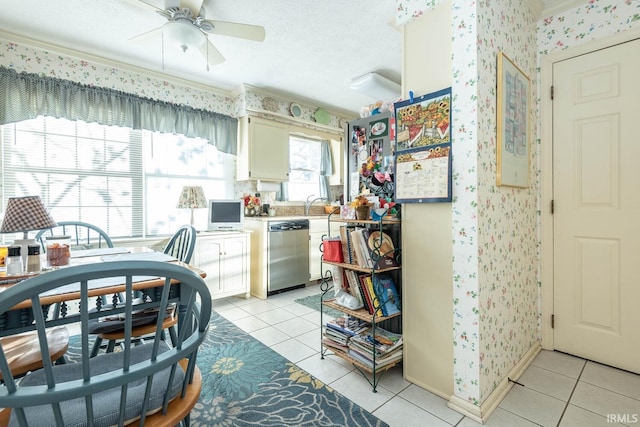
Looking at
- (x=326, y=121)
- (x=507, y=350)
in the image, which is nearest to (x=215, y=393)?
(x=507, y=350)

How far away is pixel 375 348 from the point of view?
1.88m

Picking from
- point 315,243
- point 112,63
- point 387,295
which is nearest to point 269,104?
point 112,63

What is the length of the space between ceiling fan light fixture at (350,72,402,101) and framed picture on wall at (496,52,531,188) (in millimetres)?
1573

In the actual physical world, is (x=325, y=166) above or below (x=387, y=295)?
above

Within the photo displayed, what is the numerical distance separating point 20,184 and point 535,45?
444 cm

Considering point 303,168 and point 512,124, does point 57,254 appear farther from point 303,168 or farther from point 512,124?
point 303,168

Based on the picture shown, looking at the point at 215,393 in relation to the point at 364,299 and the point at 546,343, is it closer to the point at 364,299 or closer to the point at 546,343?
the point at 364,299

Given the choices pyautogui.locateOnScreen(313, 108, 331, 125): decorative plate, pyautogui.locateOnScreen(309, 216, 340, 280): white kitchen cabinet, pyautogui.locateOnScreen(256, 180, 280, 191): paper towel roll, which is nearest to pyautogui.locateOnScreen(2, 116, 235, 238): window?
pyautogui.locateOnScreen(256, 180, 280, 191): paper towel roll

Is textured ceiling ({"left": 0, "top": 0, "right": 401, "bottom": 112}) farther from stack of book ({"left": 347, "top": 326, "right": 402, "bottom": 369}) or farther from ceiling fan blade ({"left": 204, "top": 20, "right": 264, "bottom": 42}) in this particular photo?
stack of book ({"left": 347, "top": 326, "right": 402, "bottom": 369})

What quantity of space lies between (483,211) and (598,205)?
1.14m

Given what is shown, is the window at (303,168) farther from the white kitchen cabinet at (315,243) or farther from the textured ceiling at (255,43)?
the textured ceiling at (255,43)

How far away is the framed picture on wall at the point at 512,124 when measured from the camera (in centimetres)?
175

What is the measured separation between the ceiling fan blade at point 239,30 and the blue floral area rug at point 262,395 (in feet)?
7.66

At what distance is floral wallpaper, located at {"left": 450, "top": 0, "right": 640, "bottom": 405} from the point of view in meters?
1.58
